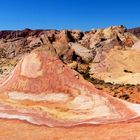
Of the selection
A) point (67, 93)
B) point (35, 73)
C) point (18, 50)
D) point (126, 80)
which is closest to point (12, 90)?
point (35, 73)

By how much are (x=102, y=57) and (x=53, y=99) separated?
229 ft

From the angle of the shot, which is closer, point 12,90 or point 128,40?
point 12,90

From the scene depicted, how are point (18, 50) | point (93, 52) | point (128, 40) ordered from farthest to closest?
point (18, 50), point (128, 40), point (93, 52)

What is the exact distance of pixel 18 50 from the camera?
126 meters

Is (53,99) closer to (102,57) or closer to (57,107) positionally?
(57,107)

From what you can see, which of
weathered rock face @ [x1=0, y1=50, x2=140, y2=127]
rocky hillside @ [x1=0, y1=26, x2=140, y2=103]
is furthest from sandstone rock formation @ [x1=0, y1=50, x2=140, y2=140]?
rocky hillside @ [x1=0, y1=26, x2=140, y2=103]

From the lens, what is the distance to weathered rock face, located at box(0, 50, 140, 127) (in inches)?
475

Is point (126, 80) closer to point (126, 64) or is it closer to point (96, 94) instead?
point (126, 64)

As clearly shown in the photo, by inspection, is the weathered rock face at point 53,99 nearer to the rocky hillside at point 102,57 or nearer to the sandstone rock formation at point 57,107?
the sandstone rock formation at point 57,107

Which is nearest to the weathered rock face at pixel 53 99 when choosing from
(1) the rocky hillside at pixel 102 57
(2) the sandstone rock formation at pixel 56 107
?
(2) the sandstone rock formation at pixel 56 107

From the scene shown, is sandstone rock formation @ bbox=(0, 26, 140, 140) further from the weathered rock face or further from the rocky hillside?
the rocky hillside

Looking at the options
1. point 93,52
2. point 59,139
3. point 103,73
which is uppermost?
point 93,52

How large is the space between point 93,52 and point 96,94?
8076cm

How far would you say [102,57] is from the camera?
3273 inches
